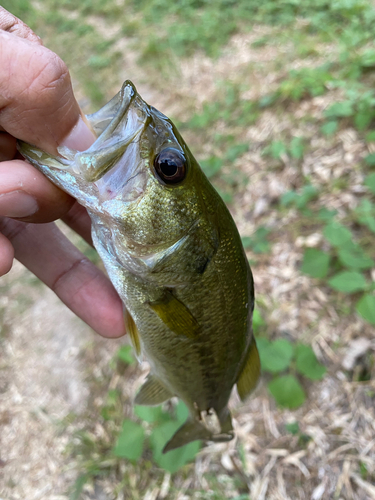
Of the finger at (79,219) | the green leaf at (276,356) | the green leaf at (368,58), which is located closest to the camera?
the finger at (79,219)

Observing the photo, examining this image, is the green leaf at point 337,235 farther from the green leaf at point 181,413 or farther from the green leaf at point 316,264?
the green leaf at point 181,413

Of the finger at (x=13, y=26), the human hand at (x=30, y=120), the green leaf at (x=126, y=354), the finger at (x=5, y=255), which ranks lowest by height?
the green leaf at (x=126, y=354)

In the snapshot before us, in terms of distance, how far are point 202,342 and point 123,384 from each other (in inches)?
64.8

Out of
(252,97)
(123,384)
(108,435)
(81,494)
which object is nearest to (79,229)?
(123,384)

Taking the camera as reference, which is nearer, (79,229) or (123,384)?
(79,229)

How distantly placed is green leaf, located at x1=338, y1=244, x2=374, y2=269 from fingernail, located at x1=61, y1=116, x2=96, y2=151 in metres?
1.95

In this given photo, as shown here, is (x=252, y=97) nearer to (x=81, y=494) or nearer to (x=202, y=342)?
(x=202, y=342)

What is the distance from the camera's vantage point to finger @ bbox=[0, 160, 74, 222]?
46.8 inches

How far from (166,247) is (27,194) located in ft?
1.81

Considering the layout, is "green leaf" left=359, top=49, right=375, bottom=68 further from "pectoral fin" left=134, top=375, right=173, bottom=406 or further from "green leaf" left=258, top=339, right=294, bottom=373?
"pectoral fin" left=134, top=375, right=173, bottom=406

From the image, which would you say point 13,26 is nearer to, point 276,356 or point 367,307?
point 276,356

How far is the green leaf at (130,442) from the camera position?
2227 mm

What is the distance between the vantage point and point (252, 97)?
4.68 m

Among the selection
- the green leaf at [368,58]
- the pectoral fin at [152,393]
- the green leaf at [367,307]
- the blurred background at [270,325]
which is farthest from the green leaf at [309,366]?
the green leaf at [368,58]
